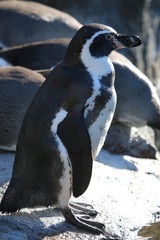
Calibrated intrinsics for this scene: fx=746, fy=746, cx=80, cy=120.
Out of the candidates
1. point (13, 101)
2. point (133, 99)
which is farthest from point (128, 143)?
point (13, 101)

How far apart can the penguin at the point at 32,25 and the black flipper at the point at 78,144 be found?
545cm

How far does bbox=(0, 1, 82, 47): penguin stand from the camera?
10.8m

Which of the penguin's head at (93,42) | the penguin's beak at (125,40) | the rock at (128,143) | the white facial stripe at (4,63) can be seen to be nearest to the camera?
the penguin's head at (93,42)

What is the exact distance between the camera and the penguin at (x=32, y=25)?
10.8 m

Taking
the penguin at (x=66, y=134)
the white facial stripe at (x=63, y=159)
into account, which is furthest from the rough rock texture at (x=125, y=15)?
the white facial stripe at (x=63, y=159)

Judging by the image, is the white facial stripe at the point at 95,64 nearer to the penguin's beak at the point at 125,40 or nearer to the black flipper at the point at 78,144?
the penguin's beak at the point at 125,40

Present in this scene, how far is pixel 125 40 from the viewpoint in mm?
6016

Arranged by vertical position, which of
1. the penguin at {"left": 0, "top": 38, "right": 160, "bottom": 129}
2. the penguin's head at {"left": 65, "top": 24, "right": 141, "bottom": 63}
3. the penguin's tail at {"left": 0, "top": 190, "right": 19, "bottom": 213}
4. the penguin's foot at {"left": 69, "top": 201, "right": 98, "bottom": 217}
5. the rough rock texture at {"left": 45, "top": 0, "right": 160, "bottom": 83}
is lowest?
the rough rock texture at {"left": 45, "top": 0, "right": 160, "bottom": 83}

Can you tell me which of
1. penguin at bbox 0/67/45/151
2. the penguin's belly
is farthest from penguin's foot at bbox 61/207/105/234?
penguin at bbox 0/67/45/151

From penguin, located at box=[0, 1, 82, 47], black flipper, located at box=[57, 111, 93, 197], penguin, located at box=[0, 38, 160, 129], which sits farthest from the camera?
penguin, located at box=[0, 1, 82, 47]

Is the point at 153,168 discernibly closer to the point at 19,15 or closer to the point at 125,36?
the point at 125,36

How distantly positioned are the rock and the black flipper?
2.63 m

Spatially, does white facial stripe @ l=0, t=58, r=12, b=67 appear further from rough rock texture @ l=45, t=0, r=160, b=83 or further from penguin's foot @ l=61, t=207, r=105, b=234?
penguin's foot @ l=61, t=207, r=105, b=234

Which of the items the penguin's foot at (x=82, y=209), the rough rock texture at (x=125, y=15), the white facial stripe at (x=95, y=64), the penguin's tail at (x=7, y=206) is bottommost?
the rough rock texture at (x=125, y=15)
